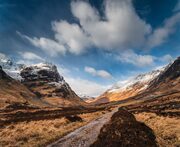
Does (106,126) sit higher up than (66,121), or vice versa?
(66,121)

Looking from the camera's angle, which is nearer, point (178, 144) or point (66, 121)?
point (178, 144)

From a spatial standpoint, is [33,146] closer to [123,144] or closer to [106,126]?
[106,126]

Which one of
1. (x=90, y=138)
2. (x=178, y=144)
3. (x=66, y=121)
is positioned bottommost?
(x=178, y=144)

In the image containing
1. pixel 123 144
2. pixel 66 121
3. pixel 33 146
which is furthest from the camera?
pixel 66 121

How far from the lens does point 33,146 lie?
2286cm

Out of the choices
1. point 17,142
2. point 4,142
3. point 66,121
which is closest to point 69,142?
point 17,142

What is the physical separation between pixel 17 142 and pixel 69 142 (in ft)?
28.6

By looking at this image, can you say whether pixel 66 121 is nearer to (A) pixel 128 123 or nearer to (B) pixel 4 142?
(B) pixel 4 142

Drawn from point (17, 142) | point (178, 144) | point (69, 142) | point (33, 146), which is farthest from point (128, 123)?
point (17, 142)

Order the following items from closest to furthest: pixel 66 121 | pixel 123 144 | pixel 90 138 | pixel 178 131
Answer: pixel 123 144
pixel 90 138
pixel 178 131
pixel 66 121

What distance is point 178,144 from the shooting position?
20.5m

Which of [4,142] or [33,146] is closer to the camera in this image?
[33,146]

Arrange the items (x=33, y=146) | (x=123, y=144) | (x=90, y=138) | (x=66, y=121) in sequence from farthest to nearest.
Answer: (x=66, y=121) < (x=33, y=146) < (x=90, y=138) < (x=123, y=144)

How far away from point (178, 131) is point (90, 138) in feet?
37.1
